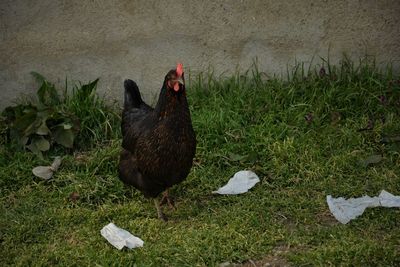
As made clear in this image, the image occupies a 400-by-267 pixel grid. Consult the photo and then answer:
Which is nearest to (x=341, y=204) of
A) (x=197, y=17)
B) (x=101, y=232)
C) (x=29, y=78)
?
(x=101, y=232)

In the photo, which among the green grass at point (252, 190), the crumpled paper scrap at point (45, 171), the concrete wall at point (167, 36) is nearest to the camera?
the green grass at point (252, 190)

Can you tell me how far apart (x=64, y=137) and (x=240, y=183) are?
4.97 feet

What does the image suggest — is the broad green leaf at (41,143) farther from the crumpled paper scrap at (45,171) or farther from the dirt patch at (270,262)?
the dirt patch at (270,262)

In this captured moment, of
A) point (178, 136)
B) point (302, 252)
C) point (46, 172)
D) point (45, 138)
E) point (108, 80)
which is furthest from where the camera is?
point (108, 80)

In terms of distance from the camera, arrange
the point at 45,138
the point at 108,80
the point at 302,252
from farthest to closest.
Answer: the point at 108,80 < the point at 45,138 < the point at 302,252

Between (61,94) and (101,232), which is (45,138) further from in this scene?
(101,232)

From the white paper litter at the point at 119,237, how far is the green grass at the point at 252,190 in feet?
0.20

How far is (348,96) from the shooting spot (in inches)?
206

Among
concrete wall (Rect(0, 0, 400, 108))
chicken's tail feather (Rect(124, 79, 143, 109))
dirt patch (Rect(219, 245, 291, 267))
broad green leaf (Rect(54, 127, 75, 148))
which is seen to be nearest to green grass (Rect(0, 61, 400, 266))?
dirt patch (Rect(219, 245, 291, 267))

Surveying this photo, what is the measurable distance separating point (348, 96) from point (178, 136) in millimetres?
1857

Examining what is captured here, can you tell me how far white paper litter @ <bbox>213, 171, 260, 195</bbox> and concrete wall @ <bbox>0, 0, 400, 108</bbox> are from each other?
1.21 m

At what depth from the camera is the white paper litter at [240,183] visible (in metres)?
4.52

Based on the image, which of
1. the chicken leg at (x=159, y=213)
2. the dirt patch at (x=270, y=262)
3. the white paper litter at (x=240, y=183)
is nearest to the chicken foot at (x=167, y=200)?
the chicken leg at (x=159, y=213)

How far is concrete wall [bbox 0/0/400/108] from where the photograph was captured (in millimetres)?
5227
